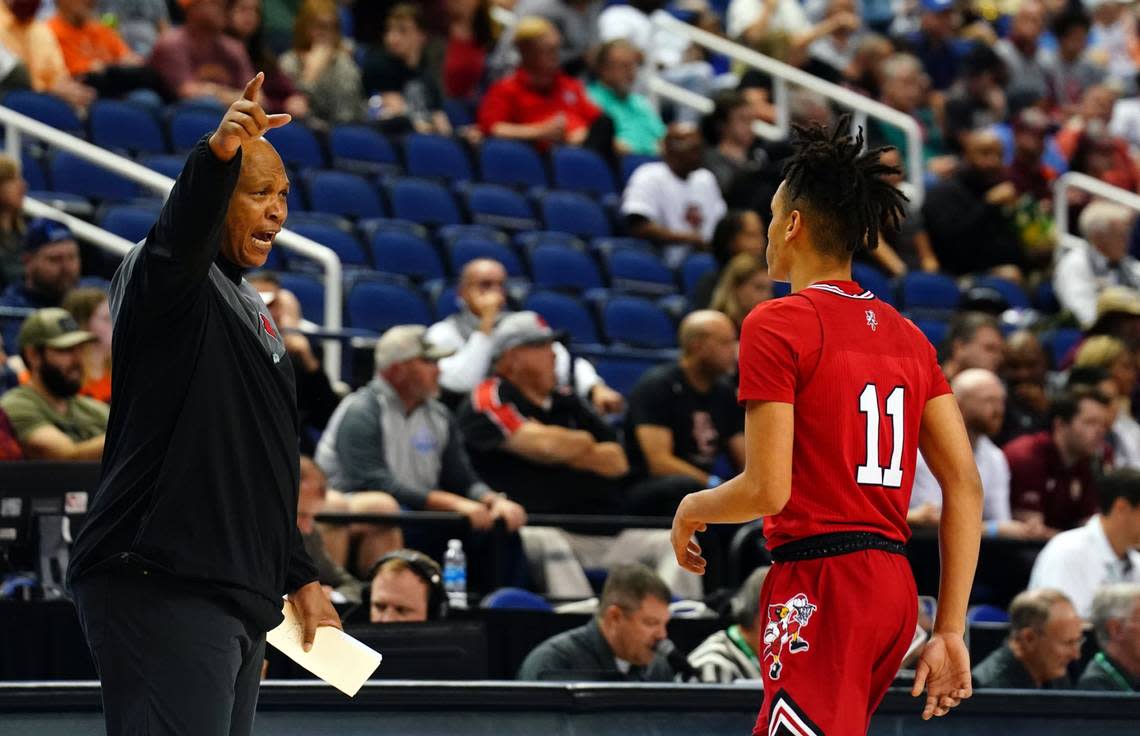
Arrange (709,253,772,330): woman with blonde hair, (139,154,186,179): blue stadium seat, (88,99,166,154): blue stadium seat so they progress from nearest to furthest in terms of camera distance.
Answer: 1. (709,253,772,330): woman with blonde hair
2. (139,154,186,179): blue stadium seat
3. (88,99,166,154): blue stadium seat

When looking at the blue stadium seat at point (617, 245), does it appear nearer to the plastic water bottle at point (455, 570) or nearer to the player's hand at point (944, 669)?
the plastic water bottle at point (455, 570)

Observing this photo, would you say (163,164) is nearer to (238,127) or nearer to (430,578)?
(430,578)

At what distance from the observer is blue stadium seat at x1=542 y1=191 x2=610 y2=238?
11.7 meters

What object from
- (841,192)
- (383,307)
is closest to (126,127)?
(383,307)

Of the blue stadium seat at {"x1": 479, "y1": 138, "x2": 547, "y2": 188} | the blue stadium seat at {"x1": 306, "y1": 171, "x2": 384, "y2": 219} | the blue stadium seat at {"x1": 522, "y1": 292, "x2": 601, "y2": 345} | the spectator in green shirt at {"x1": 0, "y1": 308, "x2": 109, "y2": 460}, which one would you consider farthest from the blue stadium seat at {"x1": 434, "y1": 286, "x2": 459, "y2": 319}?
the spectator in green shirt at {"x1": 0, "y1": 308, "x2": 109, "y2": 460}

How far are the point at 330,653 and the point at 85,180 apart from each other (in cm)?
693

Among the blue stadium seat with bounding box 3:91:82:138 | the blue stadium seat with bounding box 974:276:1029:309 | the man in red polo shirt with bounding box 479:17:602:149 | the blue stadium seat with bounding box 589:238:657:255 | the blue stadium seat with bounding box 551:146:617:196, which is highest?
the man in red polo shirt with bounding box 479:17:602:149

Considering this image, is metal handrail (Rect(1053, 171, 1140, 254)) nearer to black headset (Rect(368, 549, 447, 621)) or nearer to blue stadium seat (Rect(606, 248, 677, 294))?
blue stadium seat (Rect(606, 248, 677, 294))

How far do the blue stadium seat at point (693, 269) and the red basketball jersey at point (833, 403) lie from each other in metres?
7.67

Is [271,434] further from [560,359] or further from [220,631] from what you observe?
[560,359]

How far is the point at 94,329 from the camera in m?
7.87

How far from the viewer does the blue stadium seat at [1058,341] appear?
1143 centimetres

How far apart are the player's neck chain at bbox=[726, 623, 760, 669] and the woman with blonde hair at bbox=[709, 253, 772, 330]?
333cm

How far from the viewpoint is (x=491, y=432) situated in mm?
8398
